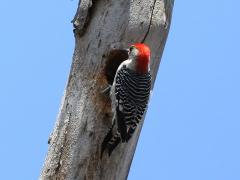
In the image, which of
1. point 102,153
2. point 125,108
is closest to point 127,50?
point 125,108

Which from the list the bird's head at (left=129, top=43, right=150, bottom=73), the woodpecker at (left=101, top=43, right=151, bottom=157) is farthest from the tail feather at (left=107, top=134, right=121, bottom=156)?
the bird's head at (left=129, top=43, right=150, bottom=73)

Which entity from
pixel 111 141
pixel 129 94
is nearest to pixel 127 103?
pixel 129 94

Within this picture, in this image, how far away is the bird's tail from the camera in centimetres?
563

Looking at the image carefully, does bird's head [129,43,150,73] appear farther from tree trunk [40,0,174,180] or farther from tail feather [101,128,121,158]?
tail feather [101,128,121,158]

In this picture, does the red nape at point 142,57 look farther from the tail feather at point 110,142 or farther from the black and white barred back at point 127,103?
the tail feather at point 110,142

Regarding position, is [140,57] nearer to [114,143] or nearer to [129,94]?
[129,94]

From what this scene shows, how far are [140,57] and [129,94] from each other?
19.5 inches

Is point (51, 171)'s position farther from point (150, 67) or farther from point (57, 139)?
point (150, 67)

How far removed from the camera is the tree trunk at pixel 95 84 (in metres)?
5.64

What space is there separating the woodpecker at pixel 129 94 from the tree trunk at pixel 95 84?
0.34ft

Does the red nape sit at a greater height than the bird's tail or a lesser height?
greater

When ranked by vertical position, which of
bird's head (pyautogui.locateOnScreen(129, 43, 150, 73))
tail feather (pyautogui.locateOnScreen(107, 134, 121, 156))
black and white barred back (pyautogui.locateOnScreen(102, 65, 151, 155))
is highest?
bird's head (pyautogui.locateOnScreen(129, 43, 150, 73))

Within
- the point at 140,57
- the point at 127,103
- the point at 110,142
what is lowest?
the point at 110,142

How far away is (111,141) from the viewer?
5633mm
